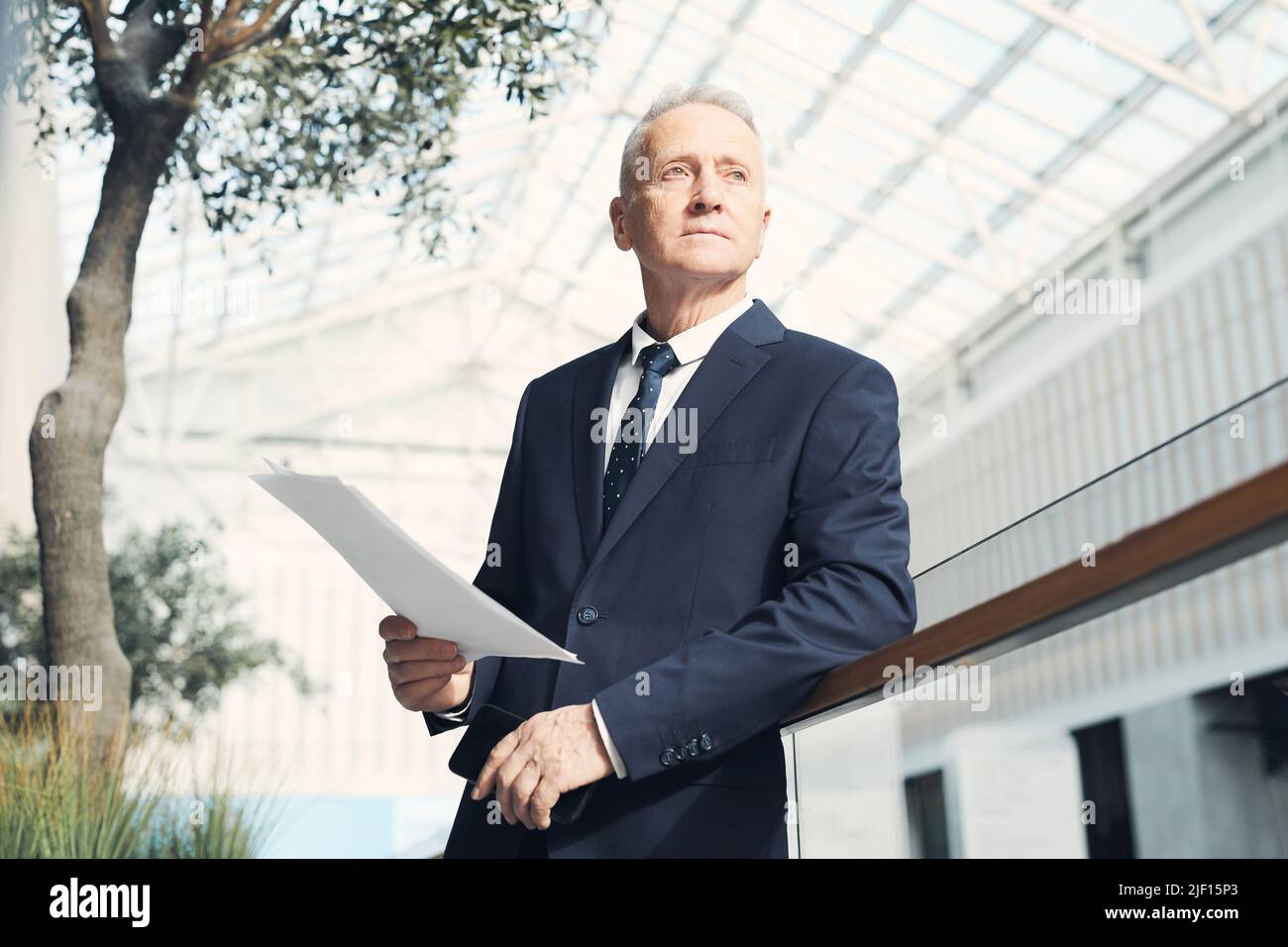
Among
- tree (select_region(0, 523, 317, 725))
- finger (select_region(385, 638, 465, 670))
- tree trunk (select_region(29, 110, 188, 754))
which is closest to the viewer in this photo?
finger (select_region(385, 638, 465, 670))

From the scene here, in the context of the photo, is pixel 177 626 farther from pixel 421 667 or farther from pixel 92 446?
pixel 421 667

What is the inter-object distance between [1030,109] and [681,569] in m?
10.8

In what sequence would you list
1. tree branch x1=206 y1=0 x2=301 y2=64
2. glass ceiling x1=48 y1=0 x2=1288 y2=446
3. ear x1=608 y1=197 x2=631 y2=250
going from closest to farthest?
ear x1=608 y1=197 x2=631 y2=250
tree branch x1=206 y1=0 x2=301 y2=64
glass ceiling x1=48 y1=0 x2=1288 y2=446

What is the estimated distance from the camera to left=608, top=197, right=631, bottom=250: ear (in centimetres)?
180

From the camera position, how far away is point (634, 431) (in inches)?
60.6

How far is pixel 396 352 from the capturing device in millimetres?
22078

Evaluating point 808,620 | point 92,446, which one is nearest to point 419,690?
point 808,620

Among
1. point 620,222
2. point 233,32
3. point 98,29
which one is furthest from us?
point 233,32

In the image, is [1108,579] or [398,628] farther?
[398,628]

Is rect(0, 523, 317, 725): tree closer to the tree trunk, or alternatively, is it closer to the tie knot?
the tree trunk

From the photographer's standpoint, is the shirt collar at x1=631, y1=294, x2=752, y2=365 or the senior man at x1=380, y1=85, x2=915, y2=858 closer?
the senior man at x1=380, y1=85, x2=915, y2=858

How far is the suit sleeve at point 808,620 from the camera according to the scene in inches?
47.6

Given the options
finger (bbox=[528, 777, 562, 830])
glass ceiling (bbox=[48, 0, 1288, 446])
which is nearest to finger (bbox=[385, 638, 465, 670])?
finger (bbox=[528, 777, 562, 830])

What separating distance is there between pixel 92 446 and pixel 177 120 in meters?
1.21
